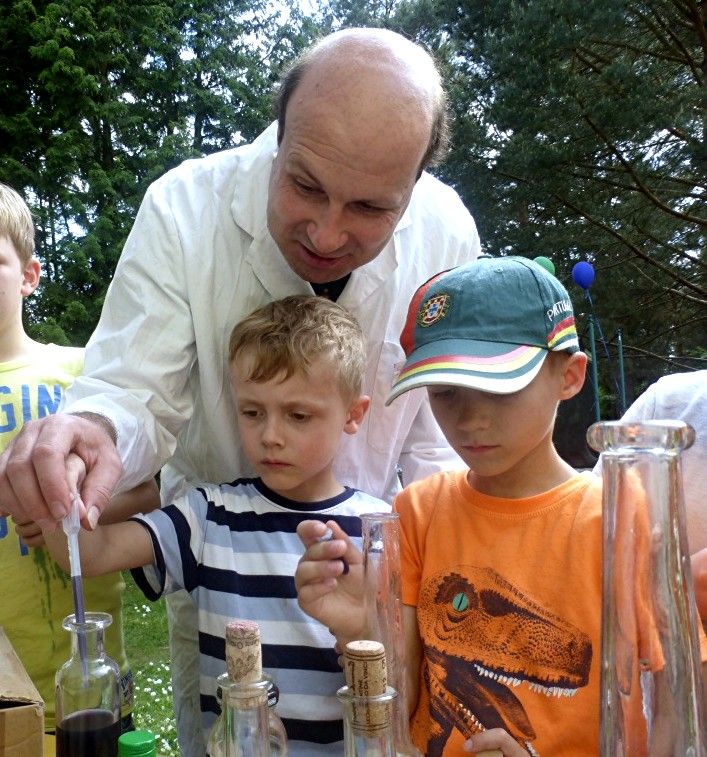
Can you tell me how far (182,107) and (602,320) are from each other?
5.96 meters

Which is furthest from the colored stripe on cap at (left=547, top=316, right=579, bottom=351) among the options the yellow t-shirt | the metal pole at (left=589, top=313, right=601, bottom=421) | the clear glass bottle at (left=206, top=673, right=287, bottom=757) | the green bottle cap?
the metal pole at (left=589, top=313, right=601, bottom=421)

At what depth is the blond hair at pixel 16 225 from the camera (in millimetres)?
1868

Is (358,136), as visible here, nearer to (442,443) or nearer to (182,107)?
(442,443)

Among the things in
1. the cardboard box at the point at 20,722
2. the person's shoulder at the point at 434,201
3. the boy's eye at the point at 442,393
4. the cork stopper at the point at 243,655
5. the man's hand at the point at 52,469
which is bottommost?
the cardboard box at the point at 20,722

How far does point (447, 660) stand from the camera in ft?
3.66

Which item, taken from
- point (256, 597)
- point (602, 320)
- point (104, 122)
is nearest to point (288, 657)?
point (256, 597)

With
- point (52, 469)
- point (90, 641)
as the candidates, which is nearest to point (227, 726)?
point (90, 641)

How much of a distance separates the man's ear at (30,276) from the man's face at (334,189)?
76cm

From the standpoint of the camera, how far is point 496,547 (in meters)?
1.19

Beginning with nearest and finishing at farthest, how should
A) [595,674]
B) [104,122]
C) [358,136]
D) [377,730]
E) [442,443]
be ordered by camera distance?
[377,730]
[595,674]
[358,136]
[442,443]
[104,122]

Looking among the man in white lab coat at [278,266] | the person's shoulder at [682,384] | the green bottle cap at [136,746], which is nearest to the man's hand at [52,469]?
the man in white lab coat at [278,266]

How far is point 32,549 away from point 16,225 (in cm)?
76

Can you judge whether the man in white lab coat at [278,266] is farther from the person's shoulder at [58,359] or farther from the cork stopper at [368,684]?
the cork stopper at [368,684]

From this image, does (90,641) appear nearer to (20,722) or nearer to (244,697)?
(20,722)
